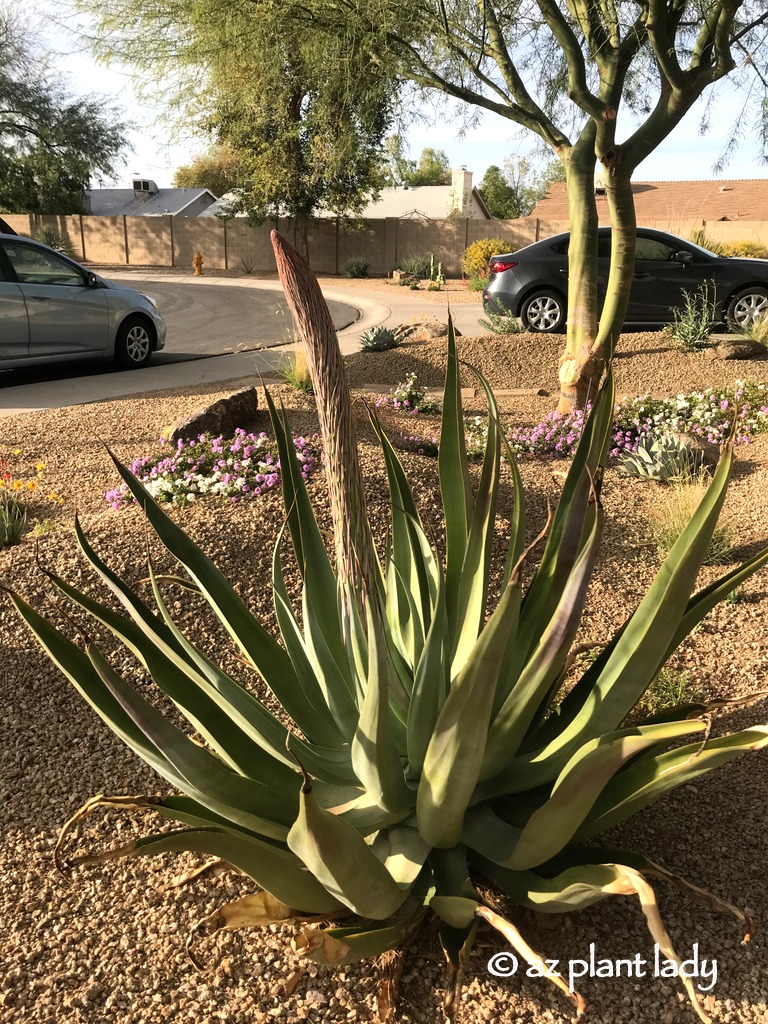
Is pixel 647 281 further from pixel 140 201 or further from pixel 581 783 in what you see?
pixel 140 201

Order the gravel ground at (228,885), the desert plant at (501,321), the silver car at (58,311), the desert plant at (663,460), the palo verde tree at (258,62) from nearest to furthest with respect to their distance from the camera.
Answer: the gravel ground at (228,885), the desert plant at (663,460), the palo verde tree at (258,62), the silver car at (58,311), the desert plant at (501,321)

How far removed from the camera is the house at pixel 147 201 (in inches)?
2094

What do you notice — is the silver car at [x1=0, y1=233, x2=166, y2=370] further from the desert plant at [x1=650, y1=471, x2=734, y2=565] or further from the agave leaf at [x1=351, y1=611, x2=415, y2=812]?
the agave leaf at [x1=351, y1=611, x2=415, y2=812]

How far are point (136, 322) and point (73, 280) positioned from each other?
1.11 metres

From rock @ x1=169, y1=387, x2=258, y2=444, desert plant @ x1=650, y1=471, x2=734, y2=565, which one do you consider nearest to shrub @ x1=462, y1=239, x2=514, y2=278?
rock @ x1=169, y1=387, x2=258, y2=444

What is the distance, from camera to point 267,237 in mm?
38312

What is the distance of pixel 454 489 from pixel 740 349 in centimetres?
985

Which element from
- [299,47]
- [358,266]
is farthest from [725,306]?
[358,266]

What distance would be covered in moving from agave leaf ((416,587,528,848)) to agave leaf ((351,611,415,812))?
81 millimetres

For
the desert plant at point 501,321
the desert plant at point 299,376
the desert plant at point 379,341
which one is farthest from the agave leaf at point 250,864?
the desert plant at point 501,321

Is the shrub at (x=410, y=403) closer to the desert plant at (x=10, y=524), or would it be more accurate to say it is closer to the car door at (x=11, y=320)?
the desert plant at (x=10, y=524)

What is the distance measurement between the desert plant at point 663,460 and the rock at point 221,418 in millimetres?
3157

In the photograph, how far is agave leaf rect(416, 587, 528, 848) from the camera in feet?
5.50

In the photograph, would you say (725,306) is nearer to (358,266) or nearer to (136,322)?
(136,322)
